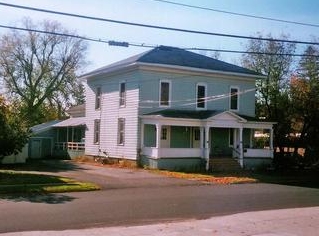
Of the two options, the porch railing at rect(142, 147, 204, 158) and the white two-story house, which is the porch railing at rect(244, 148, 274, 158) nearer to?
the white two-story house

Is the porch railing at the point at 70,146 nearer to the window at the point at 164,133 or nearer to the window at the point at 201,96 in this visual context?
the window at the point at 164,133

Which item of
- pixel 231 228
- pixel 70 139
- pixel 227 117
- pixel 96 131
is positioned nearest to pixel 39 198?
pixel 231 228

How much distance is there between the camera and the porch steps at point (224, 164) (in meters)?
35.2

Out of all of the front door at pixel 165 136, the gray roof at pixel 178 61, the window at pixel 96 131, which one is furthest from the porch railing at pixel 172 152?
the window at pixel 96 131

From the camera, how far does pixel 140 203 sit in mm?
18453

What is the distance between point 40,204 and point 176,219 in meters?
4.94

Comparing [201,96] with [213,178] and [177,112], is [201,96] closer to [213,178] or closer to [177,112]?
[177,112]

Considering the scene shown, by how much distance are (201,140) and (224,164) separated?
2237 millimetres

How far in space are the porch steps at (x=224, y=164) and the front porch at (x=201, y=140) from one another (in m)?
0.38

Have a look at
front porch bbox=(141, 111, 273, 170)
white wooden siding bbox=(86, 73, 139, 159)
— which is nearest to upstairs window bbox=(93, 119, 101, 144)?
white wooden siding bbox=(86, 73, 139, 159)

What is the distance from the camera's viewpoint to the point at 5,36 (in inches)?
2596

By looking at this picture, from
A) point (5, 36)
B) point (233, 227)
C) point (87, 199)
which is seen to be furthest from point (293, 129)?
point (5, 36)

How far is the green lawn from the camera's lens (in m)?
21.1

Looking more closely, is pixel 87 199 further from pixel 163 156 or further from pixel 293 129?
pixel 293 129
